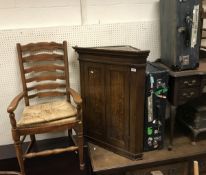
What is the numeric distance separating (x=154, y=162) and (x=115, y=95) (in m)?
0.66

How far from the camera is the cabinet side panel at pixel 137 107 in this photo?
180cm

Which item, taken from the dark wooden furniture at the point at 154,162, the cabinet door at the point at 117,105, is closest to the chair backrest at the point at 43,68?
the cabinet door at the point at 117,105

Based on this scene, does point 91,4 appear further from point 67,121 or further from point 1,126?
point 1,126

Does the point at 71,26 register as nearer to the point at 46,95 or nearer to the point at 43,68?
the point at 43,68

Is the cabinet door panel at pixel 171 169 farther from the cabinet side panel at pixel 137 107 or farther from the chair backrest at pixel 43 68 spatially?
the chair backrest at pixel 43 68

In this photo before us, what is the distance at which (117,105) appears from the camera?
1.96m

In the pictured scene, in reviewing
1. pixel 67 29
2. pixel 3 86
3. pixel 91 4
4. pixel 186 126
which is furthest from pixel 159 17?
pixel 3 86

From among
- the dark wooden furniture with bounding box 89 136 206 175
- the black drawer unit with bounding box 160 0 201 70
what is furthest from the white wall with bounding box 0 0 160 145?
the dark wooden furniture with bounding box 89 136 206 175

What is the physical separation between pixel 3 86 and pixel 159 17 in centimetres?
164

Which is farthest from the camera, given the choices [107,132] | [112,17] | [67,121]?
[112,17]

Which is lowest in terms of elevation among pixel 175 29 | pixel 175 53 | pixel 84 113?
pixel 84 113

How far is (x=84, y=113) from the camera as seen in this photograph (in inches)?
88.5

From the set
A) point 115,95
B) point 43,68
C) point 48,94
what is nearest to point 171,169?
point 115,95

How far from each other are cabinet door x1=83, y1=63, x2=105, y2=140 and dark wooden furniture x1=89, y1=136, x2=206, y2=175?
178 millimetres
